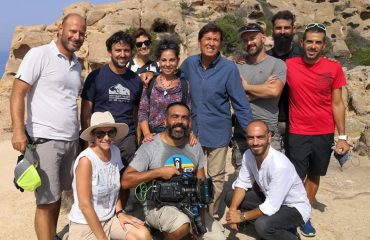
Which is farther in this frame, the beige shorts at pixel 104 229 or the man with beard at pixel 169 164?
the man with beard at pixel 169 164

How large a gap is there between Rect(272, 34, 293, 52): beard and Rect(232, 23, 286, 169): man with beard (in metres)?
0.45

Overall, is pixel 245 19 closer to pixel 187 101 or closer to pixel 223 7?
pixel 223 7

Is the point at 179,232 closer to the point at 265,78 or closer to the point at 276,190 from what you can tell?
the point at 276,190

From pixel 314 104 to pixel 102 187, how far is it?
2.39m

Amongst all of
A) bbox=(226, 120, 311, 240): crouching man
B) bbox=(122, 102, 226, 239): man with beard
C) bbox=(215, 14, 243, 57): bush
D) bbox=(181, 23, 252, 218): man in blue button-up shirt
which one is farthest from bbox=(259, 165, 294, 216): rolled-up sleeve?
bbox=(215, 14, 243, 57): bush

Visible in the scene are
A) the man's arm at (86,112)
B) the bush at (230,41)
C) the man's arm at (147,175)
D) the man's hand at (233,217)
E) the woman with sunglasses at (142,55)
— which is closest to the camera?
the man's arm at (147,175)

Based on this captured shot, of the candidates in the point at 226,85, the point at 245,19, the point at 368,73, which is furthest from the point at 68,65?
the point at 245,19

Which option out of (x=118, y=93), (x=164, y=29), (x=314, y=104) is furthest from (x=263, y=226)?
(x=164, y=29)

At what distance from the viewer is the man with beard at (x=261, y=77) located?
4105 mm

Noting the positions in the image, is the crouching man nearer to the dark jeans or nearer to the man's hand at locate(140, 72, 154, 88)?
the dark jeans

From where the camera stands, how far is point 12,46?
522 inches

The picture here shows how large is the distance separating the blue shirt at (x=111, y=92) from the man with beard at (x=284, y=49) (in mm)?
1718

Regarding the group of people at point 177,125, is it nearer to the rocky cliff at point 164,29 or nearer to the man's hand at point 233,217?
the man's hand at point 233,217

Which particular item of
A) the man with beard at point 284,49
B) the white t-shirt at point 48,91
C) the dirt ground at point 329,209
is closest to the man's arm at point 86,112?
the white t-shirt at point 48,91
